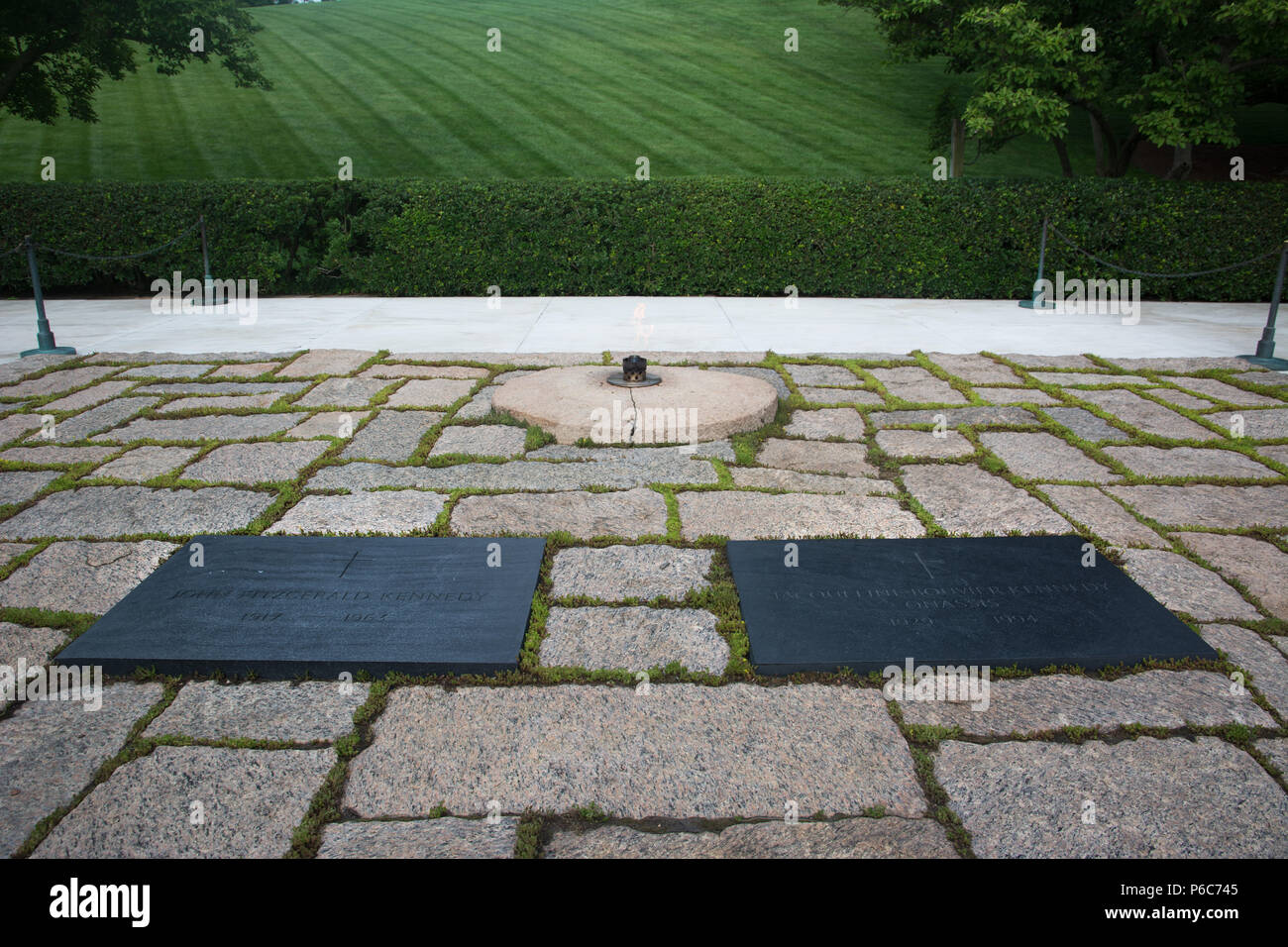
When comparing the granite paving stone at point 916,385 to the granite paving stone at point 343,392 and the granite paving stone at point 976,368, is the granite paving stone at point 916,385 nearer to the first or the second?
the granite paving stone at point 976,368

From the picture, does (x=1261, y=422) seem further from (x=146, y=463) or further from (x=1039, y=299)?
(x=146, y=463)

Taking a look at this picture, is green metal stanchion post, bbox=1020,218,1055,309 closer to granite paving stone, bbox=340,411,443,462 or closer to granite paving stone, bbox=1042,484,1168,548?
granite paving stone, bbox=1042,484,1168,548

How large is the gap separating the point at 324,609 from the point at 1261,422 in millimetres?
5529

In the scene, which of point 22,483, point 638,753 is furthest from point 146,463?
point 638,753

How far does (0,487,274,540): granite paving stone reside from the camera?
12.8ft

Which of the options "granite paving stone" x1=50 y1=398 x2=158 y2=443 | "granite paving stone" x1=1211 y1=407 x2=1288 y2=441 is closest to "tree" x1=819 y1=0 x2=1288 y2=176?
"granite paving stone" x1=1211 y1=407 x2=1288 y2=441

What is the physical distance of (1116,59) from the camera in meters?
11.4

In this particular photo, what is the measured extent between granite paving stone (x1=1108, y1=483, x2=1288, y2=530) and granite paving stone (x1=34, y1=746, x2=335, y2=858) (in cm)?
375

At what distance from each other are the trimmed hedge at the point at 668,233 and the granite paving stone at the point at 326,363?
3.66 metres

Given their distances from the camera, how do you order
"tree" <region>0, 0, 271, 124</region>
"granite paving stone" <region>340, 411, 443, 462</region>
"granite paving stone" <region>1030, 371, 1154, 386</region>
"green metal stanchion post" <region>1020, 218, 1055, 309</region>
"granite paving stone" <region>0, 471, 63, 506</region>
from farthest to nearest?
1. "tree" <region>0, 0, 271, 124</region>
2. "green metal stanchion post" <region>1020, 218, 1055, 309</region>
3. "granite paving stone" <region>1030, 371, 1154, 386</region>
4. "granite paving stone" <region>340, 411, 443, 462</region>
5. "granite paving stone" <region>0, 471, 63, 506</region>

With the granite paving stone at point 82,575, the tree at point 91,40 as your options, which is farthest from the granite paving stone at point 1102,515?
the tree at point 91,40

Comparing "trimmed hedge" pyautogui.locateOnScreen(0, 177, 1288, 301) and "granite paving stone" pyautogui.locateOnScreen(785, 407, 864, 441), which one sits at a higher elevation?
"trimmed hedge" pyautogui.locateOnScreen(0, 177, 1288, 301)
